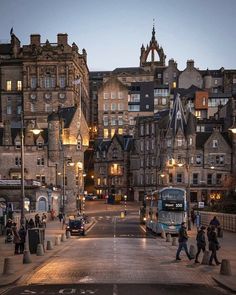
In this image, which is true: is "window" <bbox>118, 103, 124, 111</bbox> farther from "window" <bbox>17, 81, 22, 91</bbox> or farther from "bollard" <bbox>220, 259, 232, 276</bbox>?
"bollard" <bbox>220, 259, 232, 276</bbox>

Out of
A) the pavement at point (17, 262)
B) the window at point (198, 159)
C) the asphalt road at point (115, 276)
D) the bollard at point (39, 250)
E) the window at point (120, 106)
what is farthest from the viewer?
the window at point (120, 106)

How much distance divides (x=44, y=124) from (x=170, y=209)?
283 feet

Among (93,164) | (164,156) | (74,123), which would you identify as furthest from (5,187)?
(93,164)

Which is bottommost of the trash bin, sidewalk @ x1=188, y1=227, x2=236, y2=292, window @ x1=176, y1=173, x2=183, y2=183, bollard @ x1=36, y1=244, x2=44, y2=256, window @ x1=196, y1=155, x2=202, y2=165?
sidewalk @ x1=188, y1=227, x2=236, y2=292

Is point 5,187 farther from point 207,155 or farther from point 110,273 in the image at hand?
point 110,273

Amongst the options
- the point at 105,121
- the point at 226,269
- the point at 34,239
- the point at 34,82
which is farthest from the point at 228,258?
the point at 105,121

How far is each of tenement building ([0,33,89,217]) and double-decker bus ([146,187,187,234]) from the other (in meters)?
27.4

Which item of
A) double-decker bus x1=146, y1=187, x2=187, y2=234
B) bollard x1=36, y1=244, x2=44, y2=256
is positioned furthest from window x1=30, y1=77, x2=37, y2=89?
bollard x1=36, y1=244, x2=44, y2=256

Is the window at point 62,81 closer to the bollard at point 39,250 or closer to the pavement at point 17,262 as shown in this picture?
the pavement at point 17,262

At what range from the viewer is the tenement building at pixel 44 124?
319 ft

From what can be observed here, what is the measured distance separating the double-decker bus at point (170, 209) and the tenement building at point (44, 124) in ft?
89.8

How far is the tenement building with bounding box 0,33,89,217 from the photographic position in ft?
319

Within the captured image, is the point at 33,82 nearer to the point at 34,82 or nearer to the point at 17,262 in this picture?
the point at 34,82

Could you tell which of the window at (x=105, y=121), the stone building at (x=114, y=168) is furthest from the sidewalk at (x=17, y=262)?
→ the window at (x=105, y=121)
